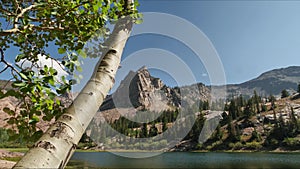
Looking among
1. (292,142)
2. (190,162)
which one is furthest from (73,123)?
(292,142)

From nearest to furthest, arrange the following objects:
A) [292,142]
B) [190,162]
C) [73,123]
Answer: [73,123] → [190,162] → [292,142]

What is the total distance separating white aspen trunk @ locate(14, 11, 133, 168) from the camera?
1.46 m

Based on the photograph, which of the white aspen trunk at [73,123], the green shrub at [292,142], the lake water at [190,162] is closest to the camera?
the white aspen trunk at [73,123]

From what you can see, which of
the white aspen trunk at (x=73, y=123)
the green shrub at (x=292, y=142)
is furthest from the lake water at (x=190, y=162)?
the green shrub at (x=292, y=142)

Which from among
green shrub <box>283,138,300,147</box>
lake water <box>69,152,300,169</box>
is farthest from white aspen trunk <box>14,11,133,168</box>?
green shrub <box>283,138,300,147</box>

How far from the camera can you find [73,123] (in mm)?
1724

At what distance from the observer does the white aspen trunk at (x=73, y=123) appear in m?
1.46

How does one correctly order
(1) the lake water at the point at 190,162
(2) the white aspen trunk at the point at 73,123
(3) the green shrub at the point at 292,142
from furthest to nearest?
1. (3) the green shrub at the point at 292,142
2. (1) the lake water at the point at 190,162
3. (2) the white aspen trunk at the point at 73,123

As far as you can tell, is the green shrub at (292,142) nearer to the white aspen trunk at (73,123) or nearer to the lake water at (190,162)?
the lake water at (190,162)

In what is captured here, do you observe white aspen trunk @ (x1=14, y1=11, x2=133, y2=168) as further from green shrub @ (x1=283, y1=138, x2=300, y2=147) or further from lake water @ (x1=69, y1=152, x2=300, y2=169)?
green shrub @ (x1=283, y1=138, x2=300, y2=147)

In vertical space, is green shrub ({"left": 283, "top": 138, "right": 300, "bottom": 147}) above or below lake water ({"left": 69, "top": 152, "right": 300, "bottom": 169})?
above

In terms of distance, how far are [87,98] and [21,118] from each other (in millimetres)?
1342

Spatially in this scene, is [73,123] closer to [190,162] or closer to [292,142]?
[190,162]

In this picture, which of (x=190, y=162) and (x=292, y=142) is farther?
(x=292, y=142)
